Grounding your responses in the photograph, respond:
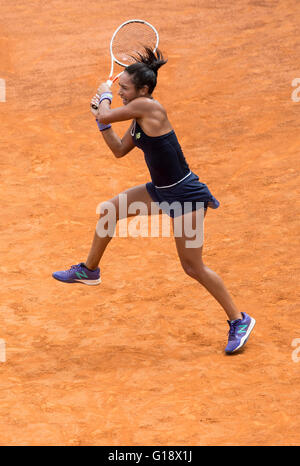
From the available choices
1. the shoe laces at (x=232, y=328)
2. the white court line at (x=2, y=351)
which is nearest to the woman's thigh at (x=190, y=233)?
the shoe laces at (x=232, y=328)

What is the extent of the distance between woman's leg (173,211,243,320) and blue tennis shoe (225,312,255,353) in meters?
0.05

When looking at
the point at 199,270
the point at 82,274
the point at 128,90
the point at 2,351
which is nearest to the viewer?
the point at 128,90

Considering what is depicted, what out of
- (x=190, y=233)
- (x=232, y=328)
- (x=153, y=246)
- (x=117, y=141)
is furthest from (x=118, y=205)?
(x=153, y=246)

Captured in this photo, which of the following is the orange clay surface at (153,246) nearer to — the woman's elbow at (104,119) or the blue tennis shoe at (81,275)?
the blue tennis shoe at (81,275)

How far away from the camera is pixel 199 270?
5.71 meters

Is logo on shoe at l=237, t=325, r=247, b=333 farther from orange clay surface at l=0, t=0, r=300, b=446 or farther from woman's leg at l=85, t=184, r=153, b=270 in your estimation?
woman's leg at l=85, t=184, r=153, b=270

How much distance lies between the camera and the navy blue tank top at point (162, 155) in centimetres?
550

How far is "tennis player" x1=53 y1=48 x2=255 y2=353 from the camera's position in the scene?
5.47 metres

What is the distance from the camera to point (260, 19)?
1423cm

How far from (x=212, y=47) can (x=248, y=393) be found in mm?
9214

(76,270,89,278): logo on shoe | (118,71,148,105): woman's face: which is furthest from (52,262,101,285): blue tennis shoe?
(118,71,148,105): woman's face

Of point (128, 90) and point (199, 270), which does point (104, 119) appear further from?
point (199, 270)

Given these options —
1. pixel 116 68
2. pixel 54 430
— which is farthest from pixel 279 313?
pixel 116 68

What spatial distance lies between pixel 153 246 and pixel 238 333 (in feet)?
8.01
